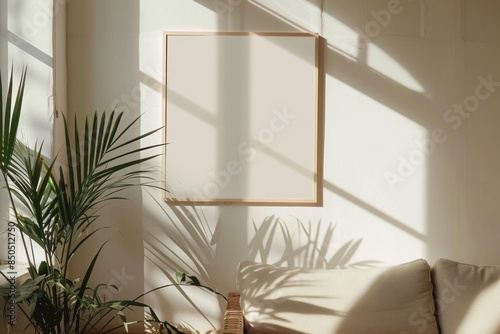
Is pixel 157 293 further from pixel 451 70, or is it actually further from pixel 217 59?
pixel 451 70

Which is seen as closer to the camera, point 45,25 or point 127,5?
point 45,25

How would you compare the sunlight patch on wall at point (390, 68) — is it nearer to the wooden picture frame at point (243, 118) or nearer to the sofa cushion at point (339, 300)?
the wooden picture frame at point (243, 118)

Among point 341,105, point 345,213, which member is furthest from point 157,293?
point 341,105

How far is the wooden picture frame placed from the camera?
147 inches

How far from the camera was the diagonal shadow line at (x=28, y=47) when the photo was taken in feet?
11.3

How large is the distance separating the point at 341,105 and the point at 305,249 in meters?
0.89

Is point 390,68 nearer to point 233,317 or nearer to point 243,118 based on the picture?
Result: point 243,118

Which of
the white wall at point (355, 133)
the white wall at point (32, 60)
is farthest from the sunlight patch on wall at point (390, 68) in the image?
the white wall at point (32, 60)

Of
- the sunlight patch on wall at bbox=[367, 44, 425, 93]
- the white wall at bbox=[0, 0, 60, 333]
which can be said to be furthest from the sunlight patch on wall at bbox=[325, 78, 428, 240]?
the white wall at bbox=[0, 0, 60, 333]

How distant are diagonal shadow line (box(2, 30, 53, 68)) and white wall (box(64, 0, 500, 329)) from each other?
26cm

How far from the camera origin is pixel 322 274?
357 centimetres

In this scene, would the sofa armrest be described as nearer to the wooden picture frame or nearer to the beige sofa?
the beige sofa

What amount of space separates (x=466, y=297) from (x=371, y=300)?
20.4 inches

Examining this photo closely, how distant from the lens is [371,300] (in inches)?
136
